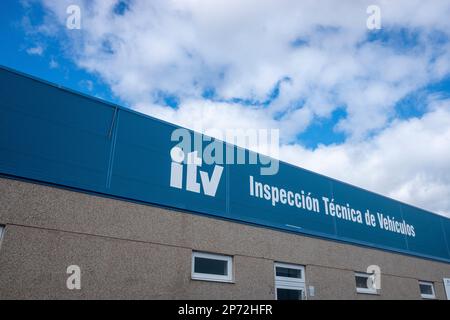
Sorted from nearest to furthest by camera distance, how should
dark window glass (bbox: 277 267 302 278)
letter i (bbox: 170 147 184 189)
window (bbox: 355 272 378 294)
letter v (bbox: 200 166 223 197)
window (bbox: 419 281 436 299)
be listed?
letter i (bbox: 170 147 184 189) → letter v (bbox: 200 166 223 197) → dark window glass (bbox: 277 267 302 278) → window (bbox: 355 272 378 294) → window (bbox: 419 281 436 299)

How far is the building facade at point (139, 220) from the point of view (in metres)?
4.98

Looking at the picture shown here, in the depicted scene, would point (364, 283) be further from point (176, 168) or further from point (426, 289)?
point (176, 168)

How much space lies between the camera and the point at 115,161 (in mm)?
6027

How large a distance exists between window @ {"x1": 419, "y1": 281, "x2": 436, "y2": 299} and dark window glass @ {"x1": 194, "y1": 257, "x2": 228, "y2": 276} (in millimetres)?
6514

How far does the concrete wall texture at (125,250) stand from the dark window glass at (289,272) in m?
0.18

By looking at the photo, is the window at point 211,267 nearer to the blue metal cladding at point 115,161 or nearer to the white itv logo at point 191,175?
the blue metal cladding at point 115,161

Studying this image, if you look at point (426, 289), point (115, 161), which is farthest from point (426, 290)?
point (115, 161)

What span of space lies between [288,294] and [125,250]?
11.1 ft

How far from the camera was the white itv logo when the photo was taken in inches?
261

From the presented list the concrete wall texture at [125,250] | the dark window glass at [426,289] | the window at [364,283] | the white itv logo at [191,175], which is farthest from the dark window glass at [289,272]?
the dark window glass at [426,289]

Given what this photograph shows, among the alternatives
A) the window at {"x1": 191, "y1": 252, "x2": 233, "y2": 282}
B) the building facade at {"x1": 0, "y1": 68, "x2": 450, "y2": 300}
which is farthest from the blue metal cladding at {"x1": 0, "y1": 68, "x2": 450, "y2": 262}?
the window at {"x1": 191, "y1": 252, "x2": 233, "y2": 282}

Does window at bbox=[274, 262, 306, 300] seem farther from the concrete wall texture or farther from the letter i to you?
the letter i

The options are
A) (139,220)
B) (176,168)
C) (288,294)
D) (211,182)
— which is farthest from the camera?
(288,294)
